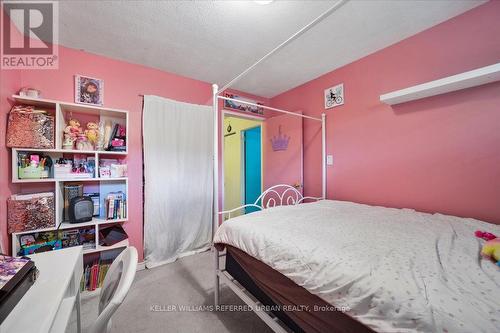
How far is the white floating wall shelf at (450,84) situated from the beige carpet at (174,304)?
223cm

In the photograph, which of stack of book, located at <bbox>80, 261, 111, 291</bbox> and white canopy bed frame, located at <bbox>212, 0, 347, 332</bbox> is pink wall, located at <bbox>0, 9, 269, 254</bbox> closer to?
stack of book, located at <bbox>80, 261, 111, 291</bbox>

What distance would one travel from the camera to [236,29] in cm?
174

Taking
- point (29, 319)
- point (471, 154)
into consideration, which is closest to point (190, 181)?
point (29, 319)

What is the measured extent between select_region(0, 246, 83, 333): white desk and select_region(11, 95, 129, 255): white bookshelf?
85cm

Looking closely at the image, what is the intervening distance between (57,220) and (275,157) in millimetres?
2623

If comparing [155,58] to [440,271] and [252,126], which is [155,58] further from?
[440,271]

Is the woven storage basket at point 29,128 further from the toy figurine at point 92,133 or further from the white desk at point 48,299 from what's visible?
the white desk at point 48,299

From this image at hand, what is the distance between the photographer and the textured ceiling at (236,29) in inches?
59.1

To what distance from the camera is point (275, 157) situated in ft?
10.4

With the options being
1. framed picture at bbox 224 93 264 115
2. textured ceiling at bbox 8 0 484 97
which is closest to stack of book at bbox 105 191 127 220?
textured ceiling at bbox 8 0 484 97

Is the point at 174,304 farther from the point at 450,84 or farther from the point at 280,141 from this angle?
the point at 450,84

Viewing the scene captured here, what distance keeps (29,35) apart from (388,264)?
3.17m

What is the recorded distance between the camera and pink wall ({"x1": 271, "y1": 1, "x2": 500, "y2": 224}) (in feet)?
4.94

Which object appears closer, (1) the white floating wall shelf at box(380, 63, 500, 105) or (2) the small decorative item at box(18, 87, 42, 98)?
(1) the white floating wall shelf at box(380, 63, 500, 105)
